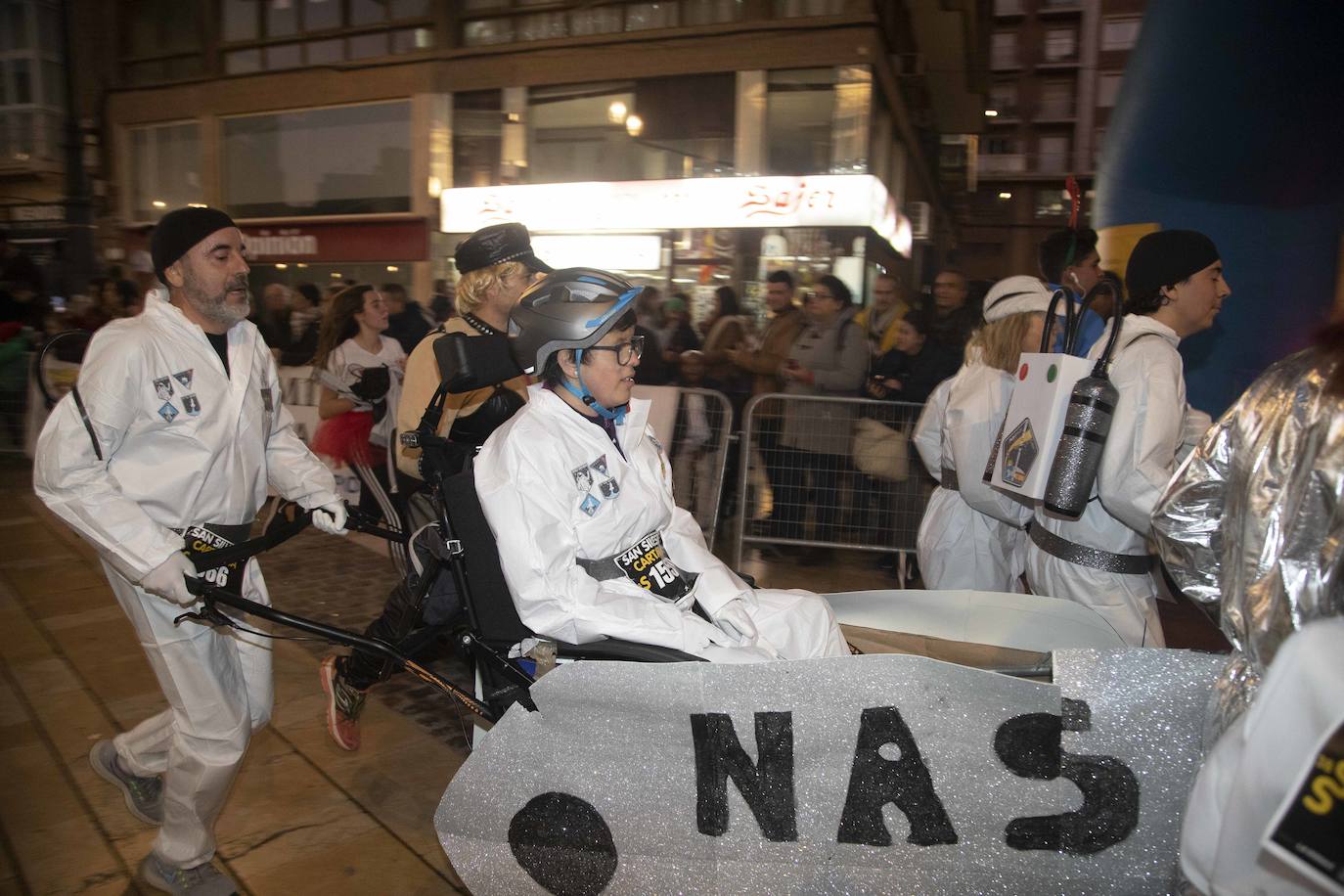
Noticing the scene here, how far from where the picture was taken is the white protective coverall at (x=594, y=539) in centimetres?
246

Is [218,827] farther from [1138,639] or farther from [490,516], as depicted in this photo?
[1138,639]

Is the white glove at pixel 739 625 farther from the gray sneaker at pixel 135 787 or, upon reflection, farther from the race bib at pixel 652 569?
the gray sneaker at pixel 135 787

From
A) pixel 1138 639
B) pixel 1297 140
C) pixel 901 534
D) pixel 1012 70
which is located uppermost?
pixel 1012 70

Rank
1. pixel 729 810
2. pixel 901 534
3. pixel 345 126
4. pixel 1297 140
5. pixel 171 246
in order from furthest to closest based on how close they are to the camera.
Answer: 1. pixel 345 126
2. pixel 901 534
3. pixel 1297 140
4. pixel 171 246
5. pixel 729 810

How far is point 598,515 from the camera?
104 inches

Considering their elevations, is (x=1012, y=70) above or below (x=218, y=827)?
above

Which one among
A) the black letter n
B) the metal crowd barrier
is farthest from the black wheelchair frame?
the metal crowd barrier

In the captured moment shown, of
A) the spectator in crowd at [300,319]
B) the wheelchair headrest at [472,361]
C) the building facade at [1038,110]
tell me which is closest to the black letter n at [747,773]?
the wheelchair headrest at [472,361]

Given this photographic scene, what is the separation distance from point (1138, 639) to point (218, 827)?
3262 millimetres

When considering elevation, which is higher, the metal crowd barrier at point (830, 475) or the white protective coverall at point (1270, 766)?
the white protective coverall at point (1270, 766)

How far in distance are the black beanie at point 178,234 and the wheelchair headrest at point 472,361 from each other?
0.87 metres

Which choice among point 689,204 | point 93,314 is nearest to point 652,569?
point 93,314

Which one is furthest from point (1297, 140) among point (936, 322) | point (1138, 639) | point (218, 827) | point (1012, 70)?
point (1012, 70)

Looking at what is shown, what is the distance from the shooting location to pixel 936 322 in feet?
21.3
